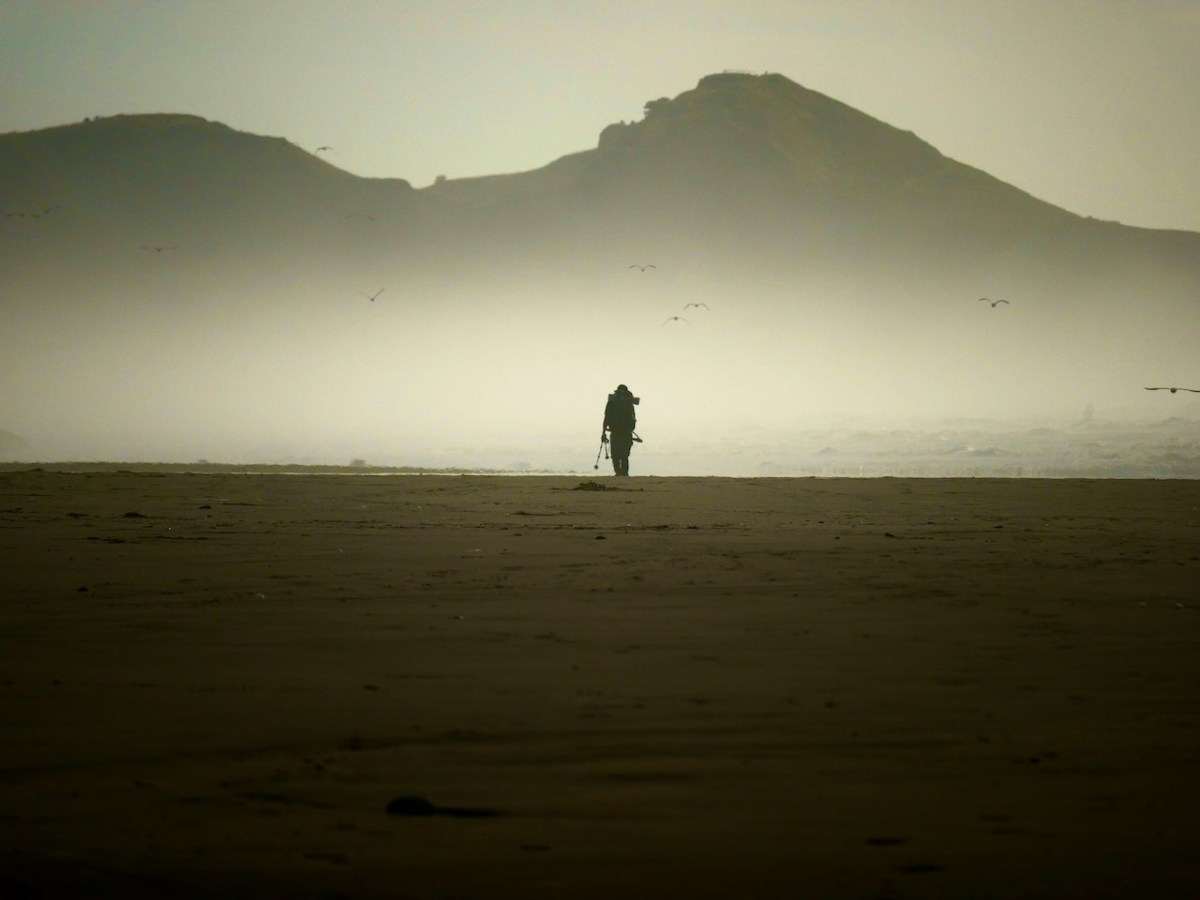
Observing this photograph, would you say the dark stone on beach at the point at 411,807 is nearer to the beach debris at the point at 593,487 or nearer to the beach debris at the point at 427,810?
the beach debris at the point at 427,810

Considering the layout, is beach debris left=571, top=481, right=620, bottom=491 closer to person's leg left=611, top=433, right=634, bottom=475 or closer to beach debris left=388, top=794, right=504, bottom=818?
person's leg left=611, top=433, right=634, bottom=475

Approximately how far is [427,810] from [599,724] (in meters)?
1.20

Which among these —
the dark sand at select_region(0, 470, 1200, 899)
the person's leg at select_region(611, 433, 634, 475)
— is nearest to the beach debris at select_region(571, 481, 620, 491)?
the person's leg at select_region(611, 433, 634, 475)

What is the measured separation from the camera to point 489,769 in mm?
5078

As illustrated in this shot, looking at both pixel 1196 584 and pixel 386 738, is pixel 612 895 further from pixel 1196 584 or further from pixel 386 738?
pixel 1196 584

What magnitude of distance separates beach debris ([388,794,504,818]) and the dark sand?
0.02 metres

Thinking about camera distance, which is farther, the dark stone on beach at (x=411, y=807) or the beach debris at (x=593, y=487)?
the beach debris at (x=593, y=487)

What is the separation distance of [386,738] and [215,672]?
60.4 inches

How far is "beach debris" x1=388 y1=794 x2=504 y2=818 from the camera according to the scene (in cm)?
460

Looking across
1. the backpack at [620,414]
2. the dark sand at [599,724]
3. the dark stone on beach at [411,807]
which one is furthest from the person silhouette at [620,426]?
the dark stone on beach at [411,807]

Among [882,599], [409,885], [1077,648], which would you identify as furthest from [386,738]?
[882,599]

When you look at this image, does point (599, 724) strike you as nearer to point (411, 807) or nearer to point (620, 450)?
point (411, 807)

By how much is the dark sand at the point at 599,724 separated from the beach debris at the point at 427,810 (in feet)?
0.06

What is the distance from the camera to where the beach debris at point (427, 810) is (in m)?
4.60
